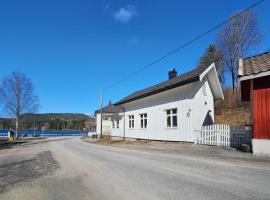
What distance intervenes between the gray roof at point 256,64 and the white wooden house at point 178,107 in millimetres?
4841

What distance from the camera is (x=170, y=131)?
2325 cm

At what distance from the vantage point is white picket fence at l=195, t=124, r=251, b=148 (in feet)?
52.2

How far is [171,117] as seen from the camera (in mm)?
23500

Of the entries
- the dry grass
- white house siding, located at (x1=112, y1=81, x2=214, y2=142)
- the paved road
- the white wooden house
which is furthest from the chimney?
the paved road

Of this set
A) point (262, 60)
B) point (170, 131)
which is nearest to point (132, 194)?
point (262, 60)

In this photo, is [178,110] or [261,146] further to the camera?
[178,110]

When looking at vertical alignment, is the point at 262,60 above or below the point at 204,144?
above

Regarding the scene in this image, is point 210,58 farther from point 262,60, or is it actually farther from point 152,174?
point 152,174

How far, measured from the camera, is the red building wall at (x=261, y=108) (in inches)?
519

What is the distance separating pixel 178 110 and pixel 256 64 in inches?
338

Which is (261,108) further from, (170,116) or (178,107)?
(170,116)

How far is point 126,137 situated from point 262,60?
20935mm

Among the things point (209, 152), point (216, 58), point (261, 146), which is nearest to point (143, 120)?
point (209, 152)

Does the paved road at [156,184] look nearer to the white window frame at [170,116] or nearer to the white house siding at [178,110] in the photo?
the white house siding at [178,110]
